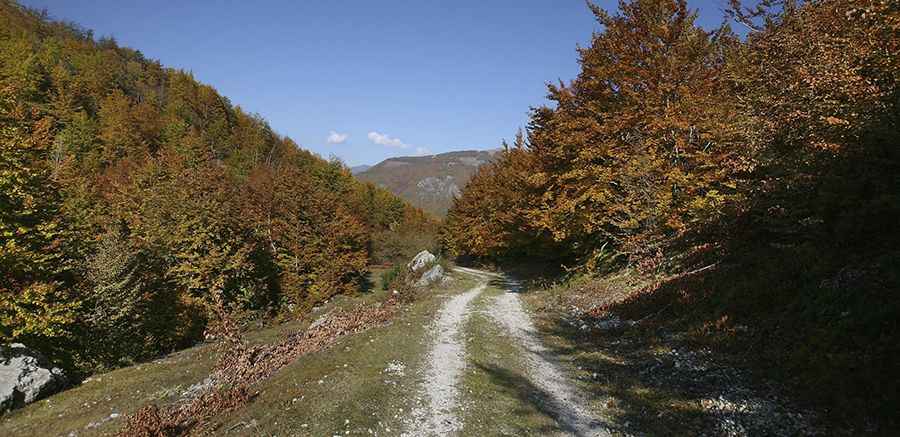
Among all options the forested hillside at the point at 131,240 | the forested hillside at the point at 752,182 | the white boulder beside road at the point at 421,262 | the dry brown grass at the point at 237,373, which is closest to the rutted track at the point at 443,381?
the dry brown grass at the point at 237,373

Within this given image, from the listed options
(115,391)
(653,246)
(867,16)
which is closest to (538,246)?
(653,246)

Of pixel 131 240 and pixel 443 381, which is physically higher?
pixel 131 240

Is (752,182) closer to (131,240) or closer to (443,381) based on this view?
(443,381)

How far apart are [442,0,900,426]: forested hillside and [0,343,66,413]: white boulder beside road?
24.1 m

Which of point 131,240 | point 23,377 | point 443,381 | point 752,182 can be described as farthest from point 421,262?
point 443,381

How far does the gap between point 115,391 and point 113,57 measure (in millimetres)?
154086

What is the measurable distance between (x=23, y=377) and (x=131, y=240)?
13.0 m

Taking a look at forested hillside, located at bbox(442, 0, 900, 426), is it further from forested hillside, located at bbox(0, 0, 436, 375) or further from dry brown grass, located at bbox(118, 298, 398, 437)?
forested hillside, located at bbox(0, 0, 436, 375)

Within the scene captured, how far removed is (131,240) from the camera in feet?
92.0

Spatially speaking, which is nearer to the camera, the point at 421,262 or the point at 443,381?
the point at 443,381

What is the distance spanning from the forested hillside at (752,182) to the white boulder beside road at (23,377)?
78.9 ft

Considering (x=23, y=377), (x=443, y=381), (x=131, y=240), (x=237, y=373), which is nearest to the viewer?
(x=443, y=381)

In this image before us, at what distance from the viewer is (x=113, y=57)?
418ft

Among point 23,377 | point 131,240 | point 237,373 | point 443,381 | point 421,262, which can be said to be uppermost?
point 131,240
